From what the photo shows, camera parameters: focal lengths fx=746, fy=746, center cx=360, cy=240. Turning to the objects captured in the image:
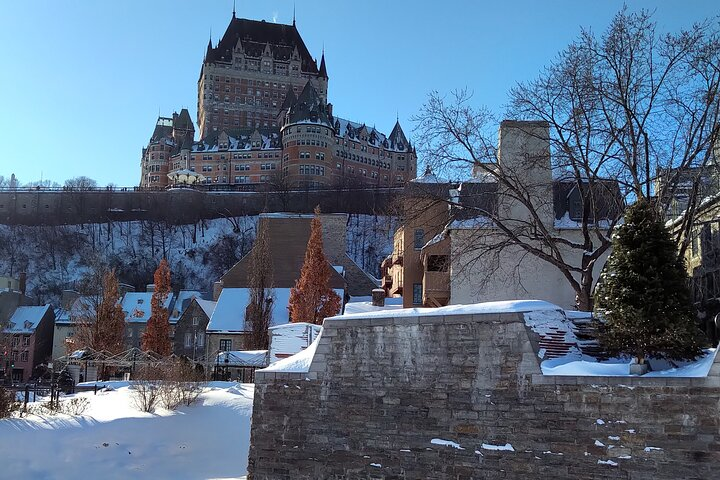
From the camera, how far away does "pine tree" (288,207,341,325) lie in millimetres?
39188

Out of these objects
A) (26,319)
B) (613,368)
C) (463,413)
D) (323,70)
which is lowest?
(463,413)

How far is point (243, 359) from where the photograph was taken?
32.9 meters

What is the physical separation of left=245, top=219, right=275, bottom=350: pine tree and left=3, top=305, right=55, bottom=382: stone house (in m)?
23.7

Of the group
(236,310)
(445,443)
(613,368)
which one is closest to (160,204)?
(236,310)

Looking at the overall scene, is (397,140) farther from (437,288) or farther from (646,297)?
(646,297)

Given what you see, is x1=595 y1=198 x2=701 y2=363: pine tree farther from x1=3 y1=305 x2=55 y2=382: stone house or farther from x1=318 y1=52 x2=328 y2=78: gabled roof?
x1=318 y1=52 x2=328 y2=78: gabled roof

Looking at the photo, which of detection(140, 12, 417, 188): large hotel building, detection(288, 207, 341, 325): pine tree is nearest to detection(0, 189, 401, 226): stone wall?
detection(140, 12, 417, 188): large hotel building

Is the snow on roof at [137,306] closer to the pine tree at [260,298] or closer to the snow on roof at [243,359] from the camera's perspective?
the pine tree at [260,298]

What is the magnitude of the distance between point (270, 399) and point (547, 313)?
18.2 ft

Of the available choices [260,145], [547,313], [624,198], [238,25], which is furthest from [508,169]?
[238,25]

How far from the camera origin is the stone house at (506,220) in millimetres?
18641

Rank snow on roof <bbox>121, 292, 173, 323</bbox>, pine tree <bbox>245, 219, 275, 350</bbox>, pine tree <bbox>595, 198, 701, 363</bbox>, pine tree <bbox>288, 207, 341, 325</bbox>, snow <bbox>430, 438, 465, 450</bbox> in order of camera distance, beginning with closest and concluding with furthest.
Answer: pine tree <bbox>595, 198, 701, 363</bbox> < snow <bbox>430, 438, 465, 450</bbox> < pine tree <bbox>288, 207, 341, 325</bbox> < pine tree <bbox>245, 219, 275, 350</bbox> < snow on roof <bbox>121, 292, 173, 323</bbox>

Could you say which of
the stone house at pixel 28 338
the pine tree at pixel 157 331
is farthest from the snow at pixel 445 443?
the stone house at pixel 28 338

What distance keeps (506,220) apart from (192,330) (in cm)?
3489
